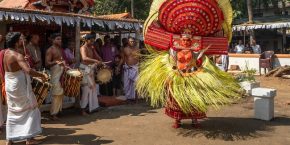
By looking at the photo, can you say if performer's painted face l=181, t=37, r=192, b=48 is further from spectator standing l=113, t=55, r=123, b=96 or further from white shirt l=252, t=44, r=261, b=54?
white shirt l=252, t=44, r=261, b=54

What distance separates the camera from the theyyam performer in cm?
633

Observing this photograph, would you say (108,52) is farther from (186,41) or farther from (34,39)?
(186,41)

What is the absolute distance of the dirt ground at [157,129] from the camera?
620 centimetres

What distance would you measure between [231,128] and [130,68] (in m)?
3.76

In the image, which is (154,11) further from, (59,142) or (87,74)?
(59,142)

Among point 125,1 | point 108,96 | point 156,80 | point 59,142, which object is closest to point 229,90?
point 156,80

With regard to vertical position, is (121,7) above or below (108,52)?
above

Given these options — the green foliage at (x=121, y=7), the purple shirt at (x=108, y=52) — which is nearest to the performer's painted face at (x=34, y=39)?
the purple shirt at (x=108, y=52)

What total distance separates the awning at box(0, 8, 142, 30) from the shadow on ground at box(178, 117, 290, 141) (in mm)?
3733

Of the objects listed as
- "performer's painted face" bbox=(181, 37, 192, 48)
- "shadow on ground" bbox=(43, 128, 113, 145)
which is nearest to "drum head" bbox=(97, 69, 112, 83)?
"shadow on ground" bbox=(43, 128, 113, 145)

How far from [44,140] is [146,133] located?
5.72ft

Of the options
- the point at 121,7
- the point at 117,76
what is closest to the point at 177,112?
the point at 117,76

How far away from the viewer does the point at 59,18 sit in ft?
28.5

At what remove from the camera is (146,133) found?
22.0 feet
